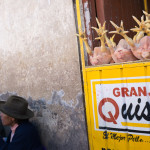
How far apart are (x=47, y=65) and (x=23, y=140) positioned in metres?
1.16

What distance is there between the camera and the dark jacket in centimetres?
316

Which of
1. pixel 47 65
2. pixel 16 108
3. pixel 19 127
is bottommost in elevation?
pixel 19 127

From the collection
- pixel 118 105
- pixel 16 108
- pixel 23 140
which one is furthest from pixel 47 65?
pixel 118 105

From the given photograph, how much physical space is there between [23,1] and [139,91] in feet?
8.45

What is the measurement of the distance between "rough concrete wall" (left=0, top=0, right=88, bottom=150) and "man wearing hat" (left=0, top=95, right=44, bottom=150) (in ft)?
1.19

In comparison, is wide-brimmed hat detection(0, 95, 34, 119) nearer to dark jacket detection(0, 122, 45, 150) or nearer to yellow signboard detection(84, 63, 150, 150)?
dark jacket detection(0, 122, 45, 150)

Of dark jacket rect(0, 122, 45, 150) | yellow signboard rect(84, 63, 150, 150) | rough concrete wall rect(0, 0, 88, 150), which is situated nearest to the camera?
yellow signboard rect(84, 63, 150, 150)

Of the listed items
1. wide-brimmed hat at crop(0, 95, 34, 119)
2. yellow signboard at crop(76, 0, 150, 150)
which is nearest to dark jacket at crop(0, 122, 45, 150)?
wide-brimmed hat at crop(0, 95, 34, 119)

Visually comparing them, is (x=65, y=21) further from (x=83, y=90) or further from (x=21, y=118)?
(x=21, y=118)

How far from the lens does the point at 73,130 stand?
3404 millimetres

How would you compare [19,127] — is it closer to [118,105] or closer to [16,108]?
[16,108]

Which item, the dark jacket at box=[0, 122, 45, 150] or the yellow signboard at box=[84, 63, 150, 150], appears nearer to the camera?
the yellow signboard at box=[84, 63, 150, 150]

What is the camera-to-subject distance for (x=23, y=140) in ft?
10.5

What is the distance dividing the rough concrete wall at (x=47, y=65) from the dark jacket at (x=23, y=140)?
1.34ft
